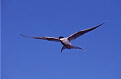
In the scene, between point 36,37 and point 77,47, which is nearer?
point 77,47

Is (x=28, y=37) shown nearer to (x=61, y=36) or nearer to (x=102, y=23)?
(x=61, y=36)

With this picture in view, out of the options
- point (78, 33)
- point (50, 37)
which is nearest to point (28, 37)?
point (50, 37)

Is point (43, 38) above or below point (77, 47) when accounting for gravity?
above

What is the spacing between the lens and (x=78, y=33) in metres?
7.38

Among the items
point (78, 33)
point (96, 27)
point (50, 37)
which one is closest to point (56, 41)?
point (50, 37)

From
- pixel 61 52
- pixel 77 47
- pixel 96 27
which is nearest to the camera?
pixel 77 47

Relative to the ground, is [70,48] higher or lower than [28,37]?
lower

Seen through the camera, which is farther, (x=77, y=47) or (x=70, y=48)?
(x=70, y=48)

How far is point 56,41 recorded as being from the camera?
7656 millimetres

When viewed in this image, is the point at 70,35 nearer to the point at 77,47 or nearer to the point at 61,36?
the point at 61,36

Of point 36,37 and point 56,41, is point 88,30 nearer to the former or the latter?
point 56,41

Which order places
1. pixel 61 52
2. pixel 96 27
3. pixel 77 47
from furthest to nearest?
pixel 61 52 < pixel 96 27 < pixel 77 47

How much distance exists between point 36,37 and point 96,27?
6.93 feet

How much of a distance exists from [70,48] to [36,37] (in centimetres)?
126
